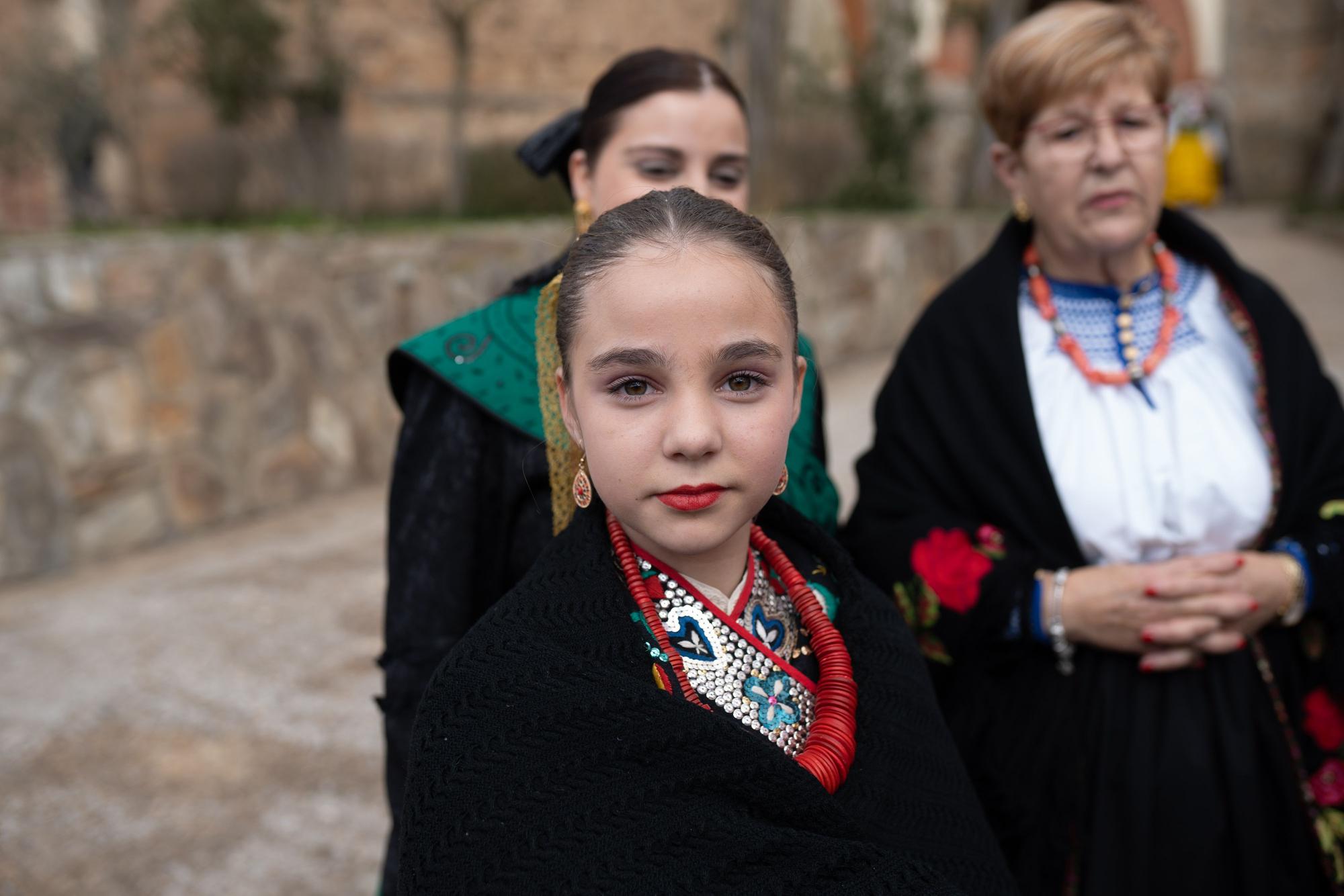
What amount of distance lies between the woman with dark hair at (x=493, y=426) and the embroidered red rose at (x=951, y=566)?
32 cm

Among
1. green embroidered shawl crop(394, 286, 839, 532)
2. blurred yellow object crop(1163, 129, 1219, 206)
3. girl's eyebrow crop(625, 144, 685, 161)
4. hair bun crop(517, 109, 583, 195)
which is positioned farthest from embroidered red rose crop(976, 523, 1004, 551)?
blurred yellow object crop(1163, 129, 1219, 206)

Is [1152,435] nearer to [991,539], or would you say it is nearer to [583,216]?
[991,539]

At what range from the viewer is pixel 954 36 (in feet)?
43.7

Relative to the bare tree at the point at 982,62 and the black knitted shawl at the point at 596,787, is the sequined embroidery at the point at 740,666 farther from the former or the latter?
the bare tree at the point at 982,62

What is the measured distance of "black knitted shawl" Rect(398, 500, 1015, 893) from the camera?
1.21m

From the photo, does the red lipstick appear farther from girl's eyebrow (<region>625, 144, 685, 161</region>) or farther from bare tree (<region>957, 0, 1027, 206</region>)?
bare tree (<region>957, 0, 1027, 206</region>)

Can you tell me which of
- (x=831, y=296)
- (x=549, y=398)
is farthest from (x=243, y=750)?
(x=831, y=296)

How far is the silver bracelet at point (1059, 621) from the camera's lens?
2141 mm

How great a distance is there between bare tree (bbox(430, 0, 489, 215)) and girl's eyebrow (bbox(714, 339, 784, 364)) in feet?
22.8

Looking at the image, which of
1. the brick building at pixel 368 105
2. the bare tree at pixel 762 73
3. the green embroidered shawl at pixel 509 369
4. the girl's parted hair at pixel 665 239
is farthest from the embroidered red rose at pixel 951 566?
the bare tree at pixel 762 73

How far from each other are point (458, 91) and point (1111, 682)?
6935 mm

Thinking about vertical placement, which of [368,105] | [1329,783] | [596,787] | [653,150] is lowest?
[1329,783]

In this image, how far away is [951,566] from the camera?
223 centimetres

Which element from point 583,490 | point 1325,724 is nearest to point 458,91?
point 1325,724
